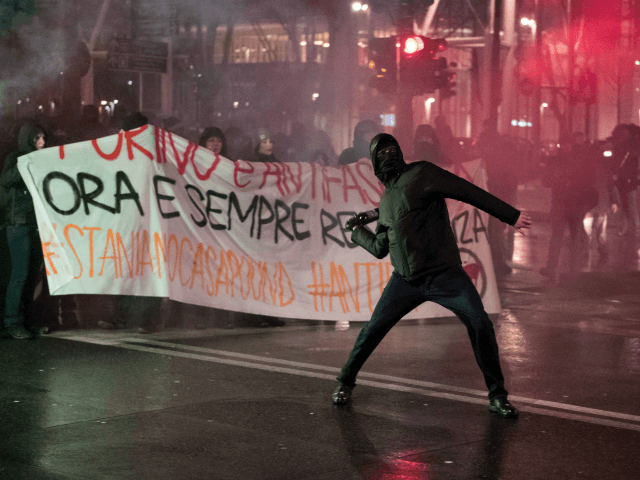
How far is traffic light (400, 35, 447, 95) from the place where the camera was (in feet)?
41.1

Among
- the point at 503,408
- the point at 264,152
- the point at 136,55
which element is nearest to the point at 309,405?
the point at 503,408

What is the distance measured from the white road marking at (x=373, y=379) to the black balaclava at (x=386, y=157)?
1427 millimetres

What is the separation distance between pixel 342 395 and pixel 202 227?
305cm

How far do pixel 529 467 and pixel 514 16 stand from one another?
182 ft

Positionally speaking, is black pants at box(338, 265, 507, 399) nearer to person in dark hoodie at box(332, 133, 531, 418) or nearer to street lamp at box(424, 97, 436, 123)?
person in dark hoodie at box(332, 133, 531, 418)

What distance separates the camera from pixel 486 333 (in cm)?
556

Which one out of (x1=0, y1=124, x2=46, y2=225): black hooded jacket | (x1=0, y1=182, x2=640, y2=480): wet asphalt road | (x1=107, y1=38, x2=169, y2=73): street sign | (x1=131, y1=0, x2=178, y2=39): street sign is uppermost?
(x1=131, y1=0, x2=178, y2=39): street sign

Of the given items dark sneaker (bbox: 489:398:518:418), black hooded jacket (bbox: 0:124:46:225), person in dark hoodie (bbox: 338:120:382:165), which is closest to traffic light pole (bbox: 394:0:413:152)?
person in dark hoodie (bbox: 338:120:382:165)

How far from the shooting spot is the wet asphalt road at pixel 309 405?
4.53 m

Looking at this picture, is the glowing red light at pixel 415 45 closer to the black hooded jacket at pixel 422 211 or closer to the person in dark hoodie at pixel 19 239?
the person in dark hoodie at pixel 19 239

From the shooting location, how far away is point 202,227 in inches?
A: 329

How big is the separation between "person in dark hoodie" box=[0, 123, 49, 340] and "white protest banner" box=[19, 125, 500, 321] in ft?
0.34

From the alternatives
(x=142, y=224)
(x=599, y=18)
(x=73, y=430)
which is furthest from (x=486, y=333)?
(x=599, y=18)

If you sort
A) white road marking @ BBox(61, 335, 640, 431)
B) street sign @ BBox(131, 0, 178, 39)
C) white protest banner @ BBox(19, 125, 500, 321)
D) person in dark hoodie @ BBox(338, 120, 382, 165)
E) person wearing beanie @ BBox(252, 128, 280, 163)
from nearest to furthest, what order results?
white road marking @ BBox(61, 335, 640, 431), white protest banner @ BBox(19, 125, 500, 321), person wearing beanie @ BBox(252, 128, 280, 163), person in dark hoodie @ BBox(338, 120, 382, 165), street sign @ BBox(131, 0, 178, 39)
